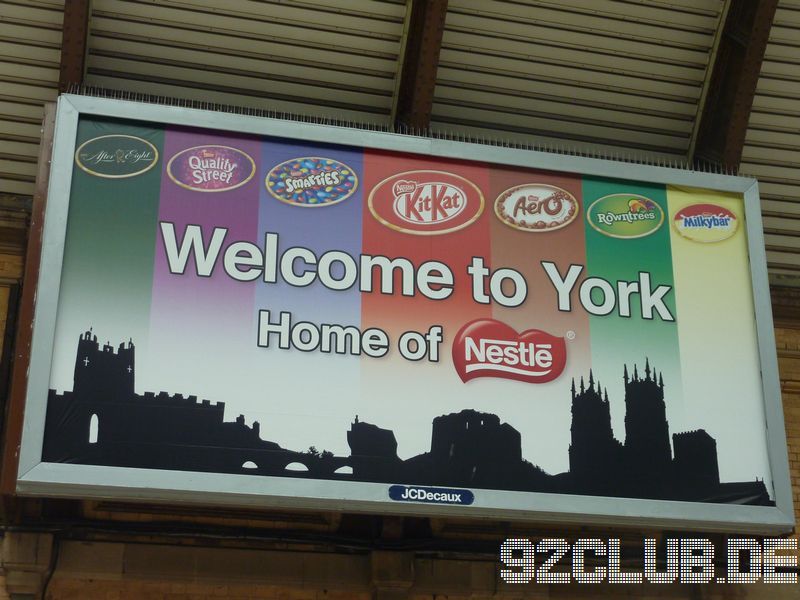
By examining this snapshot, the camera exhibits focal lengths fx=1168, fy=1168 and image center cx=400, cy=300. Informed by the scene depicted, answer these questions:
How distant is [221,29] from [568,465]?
4966 millimetres

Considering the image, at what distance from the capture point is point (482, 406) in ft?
30.3

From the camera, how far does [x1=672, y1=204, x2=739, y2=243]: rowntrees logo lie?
10.3m

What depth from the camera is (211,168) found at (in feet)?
31.3

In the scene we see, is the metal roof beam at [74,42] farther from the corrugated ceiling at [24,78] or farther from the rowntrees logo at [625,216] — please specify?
the rowntrees logo at [625,216]

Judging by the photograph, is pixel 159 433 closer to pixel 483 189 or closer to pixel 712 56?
pixel 483 189

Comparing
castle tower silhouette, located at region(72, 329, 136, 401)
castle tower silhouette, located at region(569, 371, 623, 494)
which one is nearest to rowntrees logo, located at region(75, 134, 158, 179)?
castle tower silhouette, located at region(72, 329, 136, 401)

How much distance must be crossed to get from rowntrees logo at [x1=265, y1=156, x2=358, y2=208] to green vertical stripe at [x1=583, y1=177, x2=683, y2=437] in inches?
83.8

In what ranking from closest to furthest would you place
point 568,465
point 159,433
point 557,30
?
point 159,433 < point 568,465 < point 557,30

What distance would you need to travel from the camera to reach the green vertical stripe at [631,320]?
9602mm

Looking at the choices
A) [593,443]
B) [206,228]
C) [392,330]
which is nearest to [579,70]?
[392,330]

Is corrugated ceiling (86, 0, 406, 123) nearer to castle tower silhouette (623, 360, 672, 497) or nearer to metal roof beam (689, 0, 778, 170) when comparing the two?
metal roof beam (689, 0, 778, 170)

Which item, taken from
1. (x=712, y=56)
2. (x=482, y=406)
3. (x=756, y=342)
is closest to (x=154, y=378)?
(x=482, y=406)

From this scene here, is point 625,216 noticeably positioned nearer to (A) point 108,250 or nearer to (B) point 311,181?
(B) point 311,181

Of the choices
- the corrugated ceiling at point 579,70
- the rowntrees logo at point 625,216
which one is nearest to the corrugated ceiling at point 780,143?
the corrugated ceiling at point 579,70
